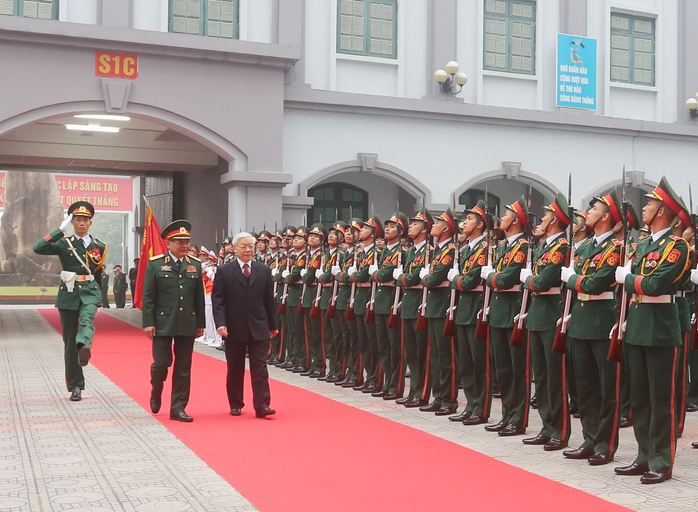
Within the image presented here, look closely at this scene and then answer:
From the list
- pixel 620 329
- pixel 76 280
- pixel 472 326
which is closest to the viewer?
pixel 620 329

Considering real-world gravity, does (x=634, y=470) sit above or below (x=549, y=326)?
below

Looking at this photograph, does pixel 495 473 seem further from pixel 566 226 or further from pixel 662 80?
pixel 662 80

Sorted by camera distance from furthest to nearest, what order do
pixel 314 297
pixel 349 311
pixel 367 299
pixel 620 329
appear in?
1. pixel 314 297
2. pixel 349 311
3. pixel 367 299
4. pixel 620 329

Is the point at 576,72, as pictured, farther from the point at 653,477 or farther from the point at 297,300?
the point at 653,477

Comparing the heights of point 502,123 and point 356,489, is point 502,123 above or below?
above

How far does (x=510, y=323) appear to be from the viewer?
7.72m

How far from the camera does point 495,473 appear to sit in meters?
6.20

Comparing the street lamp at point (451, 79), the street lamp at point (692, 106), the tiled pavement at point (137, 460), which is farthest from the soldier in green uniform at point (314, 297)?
the street lamp at point (692, 106)

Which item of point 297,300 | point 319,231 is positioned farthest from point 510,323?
point 297,300

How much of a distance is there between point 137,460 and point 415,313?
11.6 ft

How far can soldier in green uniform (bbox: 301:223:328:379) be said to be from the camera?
1193cm

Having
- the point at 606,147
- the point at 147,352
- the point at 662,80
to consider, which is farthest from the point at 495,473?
the point at 662,80

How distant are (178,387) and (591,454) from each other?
370 cm

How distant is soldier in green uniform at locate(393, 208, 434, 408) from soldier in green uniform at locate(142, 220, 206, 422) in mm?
2063
